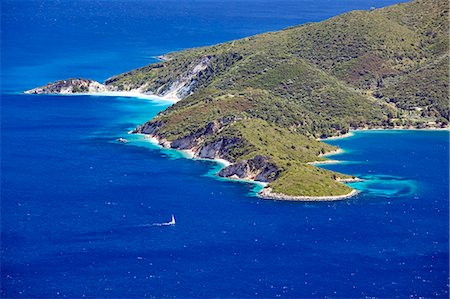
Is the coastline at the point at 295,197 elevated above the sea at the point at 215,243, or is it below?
above

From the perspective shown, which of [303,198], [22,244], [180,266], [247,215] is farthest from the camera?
[303,198]

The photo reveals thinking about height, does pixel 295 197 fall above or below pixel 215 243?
above

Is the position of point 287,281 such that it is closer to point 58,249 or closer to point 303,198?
point 58,249

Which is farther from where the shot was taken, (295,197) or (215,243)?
(295,197)

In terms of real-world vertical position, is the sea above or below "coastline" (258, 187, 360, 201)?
below

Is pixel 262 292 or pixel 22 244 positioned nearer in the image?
pixel 262 292

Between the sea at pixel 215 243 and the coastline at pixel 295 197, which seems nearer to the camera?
the sea at pixel 215 243

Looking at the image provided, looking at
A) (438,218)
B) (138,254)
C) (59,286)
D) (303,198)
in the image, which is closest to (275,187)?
(303,198)

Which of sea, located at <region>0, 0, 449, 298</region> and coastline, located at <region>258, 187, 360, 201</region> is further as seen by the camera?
coastline, located at <region>258, 187, 360, 201</region>

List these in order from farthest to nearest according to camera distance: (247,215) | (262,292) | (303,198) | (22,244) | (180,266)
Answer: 1. (303,198)
2. (247,215)
3. (22,244)
4. (180,266)
5. (262,292)

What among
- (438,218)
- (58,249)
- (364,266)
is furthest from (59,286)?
(438,218)
